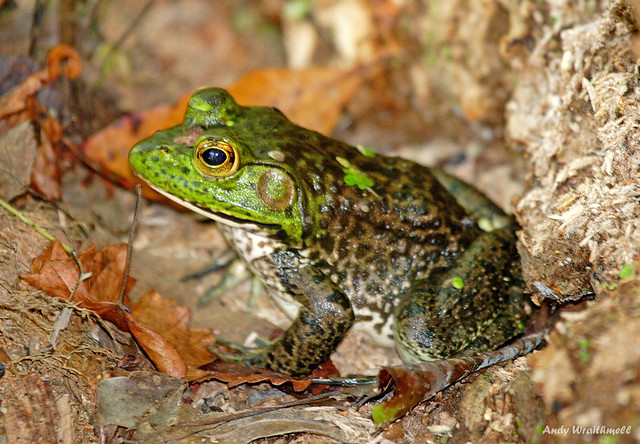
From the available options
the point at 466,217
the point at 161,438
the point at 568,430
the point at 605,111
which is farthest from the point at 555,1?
the point at 161,438

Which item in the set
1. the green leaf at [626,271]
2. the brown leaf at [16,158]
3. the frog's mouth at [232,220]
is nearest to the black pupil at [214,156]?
the frog's mouth at [232,220]

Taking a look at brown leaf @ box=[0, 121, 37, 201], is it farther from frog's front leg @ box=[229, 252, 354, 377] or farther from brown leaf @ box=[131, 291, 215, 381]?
frog's front leg @ box=[229, 252, 354, 377]

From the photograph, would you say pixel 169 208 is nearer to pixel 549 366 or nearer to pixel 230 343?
pixel 230 343

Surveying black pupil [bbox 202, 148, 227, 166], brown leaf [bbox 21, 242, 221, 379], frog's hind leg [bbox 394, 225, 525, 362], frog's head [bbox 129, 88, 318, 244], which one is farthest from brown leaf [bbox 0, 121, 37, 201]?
frog's hind leg [bbox 394, 225, 525, 362]

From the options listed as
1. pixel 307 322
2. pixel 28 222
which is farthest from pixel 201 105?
pixel 307 322

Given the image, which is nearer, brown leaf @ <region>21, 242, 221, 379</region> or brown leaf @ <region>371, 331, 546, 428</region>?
brown leaf @ <region>371, 331, 546, 428</region>

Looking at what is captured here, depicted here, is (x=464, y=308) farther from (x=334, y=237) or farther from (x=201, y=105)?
(x=201, y=105)
